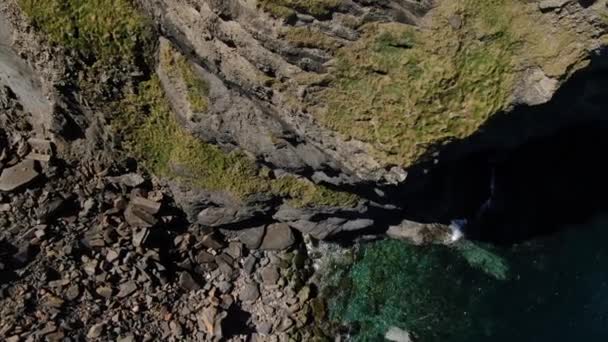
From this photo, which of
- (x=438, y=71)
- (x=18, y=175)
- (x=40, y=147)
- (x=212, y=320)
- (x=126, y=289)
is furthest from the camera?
(x=212, y=320)

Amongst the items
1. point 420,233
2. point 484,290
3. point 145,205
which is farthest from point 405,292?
point 145,205

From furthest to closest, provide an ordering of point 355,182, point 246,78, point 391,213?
point 391,213, point 355,182, point 246,78

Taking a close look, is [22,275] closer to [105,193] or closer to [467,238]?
[105,193]

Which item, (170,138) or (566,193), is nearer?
(170,138)

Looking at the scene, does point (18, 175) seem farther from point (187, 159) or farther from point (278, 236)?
point (278, 236)

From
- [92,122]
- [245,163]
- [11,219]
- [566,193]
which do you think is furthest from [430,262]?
[11,219]
